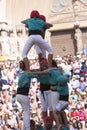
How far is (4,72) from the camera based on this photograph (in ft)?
52.3

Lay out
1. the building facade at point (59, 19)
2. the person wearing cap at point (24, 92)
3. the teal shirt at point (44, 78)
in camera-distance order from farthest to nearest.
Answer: the building facade at point (59, 19)
the teal shirt at point (44, 78)
the person wearing cap at point (24, 92)

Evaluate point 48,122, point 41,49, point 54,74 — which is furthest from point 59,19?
point 48,122

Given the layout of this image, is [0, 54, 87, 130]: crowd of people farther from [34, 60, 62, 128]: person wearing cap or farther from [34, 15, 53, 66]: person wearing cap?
[34, 15, 53, 66]: person wearing cap

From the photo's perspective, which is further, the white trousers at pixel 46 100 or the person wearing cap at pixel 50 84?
the white trousers at pixel 46 100

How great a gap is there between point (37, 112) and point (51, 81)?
4686mm

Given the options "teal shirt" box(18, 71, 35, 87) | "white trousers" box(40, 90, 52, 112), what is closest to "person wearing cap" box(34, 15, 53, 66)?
"teal shirt" box(18, 71, 35, 87)

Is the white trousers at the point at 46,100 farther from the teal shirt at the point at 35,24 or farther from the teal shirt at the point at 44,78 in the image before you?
the teal shirt at the point at 35,24

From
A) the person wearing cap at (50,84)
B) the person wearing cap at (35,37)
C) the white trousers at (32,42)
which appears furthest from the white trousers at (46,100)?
the white trousers at (32,42)

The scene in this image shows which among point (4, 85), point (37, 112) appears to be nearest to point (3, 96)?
point (4, 85)

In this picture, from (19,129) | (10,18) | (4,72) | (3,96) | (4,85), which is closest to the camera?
(19,129)

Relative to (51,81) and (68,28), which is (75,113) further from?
(68,28)

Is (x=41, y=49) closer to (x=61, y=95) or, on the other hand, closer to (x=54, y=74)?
(x=54, y=74)

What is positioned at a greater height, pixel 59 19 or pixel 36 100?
pixel 59 19

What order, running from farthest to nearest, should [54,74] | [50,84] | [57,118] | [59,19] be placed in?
[59,19], [50,84], [54,74], [57,118]
